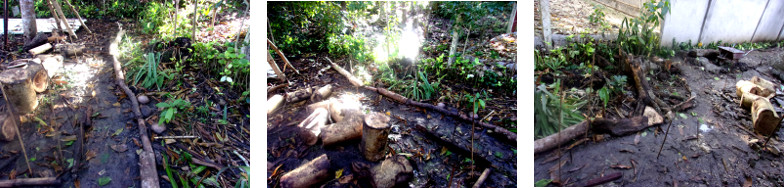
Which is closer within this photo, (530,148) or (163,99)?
(530,148)

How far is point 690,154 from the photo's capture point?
176 cm

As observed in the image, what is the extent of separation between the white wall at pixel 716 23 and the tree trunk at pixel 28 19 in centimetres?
366

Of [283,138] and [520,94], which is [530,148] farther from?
[283,138]

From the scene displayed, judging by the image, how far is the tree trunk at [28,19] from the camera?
2.32m

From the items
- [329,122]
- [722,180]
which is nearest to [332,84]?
[329,122]

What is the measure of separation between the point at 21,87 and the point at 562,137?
2.77m

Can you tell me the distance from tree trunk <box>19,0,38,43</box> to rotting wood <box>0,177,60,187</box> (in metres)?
1.01

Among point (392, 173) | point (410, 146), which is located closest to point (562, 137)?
point (410, 146)

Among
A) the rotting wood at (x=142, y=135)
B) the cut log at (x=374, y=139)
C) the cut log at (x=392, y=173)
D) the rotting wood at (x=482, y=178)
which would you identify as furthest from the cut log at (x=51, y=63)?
the rotting wood at (x=482, y=178)

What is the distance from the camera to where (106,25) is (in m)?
2.40

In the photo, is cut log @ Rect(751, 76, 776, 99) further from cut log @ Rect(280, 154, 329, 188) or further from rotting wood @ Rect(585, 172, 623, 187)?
cut log @ Rect(280, 154, 329, 188)

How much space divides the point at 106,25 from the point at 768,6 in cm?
373

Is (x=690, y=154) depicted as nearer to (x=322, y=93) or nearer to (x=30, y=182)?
(x=322, y=93)

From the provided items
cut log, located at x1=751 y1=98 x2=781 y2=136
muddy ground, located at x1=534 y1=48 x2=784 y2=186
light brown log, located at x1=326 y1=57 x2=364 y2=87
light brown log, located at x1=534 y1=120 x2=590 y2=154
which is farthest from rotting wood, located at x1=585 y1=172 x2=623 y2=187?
light brown log, located at x1=326 y1=57 x2=364 y2=87
